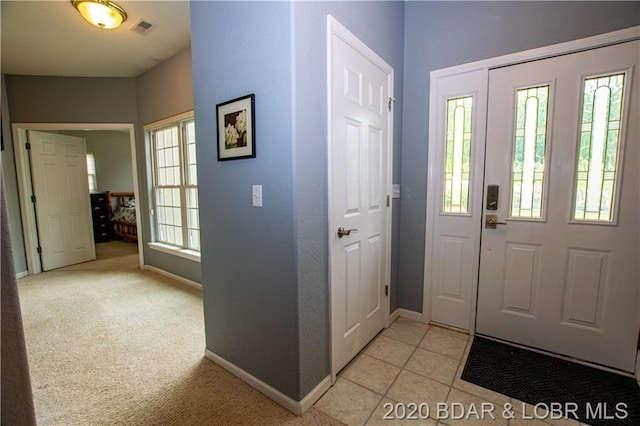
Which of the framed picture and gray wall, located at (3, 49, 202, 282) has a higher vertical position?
gray wall, located at (3, 49, 202, 282)

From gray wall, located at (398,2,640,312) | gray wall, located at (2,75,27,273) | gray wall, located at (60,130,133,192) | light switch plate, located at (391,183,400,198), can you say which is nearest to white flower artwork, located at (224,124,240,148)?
light switch plate, located at (391,183,400,198)

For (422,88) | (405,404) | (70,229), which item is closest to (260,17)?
(422,88)

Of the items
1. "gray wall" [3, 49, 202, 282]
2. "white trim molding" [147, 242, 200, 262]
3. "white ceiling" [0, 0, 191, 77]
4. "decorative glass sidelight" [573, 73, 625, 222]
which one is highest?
"white ceiling" [0, 0, 191, 77]

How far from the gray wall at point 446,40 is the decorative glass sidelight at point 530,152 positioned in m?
0.36

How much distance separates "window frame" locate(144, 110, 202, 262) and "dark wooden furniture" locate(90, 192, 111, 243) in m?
3.19

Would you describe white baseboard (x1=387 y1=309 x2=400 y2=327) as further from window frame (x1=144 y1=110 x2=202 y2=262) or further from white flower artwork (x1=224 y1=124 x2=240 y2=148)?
window frame (x1=144 y1=110 x2=202 y2=262)

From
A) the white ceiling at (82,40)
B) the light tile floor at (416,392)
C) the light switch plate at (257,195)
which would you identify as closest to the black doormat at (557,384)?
the light tile floor at (416,392)

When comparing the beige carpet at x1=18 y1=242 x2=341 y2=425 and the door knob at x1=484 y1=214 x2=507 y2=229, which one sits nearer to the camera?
the beige carpet at x1=18 y1=242 x2=341 y2=425

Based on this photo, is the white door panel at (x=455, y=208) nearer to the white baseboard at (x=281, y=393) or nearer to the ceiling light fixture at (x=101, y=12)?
the white baseboard at (x=281, y=393)

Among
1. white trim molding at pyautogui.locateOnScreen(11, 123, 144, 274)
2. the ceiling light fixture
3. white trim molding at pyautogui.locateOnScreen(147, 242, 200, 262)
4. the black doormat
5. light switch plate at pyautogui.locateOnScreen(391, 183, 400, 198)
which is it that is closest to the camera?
the black doormat

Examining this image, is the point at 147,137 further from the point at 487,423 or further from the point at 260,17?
the point at 487,423

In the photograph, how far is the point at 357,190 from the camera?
1990mm

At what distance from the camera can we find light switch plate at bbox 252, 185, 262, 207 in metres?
1.65

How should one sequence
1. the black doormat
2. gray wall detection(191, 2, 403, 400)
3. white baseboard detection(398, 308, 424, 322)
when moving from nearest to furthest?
gray wall detection(191, 2, 403, 400) < the black doormat < white baseboard detection(398, 308, 424, 322)
